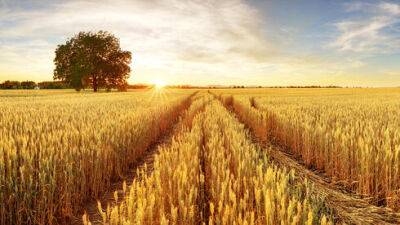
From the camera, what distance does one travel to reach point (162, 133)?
497 inches

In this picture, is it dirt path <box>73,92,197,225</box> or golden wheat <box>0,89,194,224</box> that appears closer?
golden wheat <box>0,89,194,224</box>

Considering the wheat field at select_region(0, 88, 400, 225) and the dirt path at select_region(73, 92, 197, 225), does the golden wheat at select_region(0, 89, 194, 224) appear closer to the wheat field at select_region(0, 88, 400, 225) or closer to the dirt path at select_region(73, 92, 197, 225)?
the wheat field at select_region(0, 88, 400, 225)

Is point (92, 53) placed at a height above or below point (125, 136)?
above

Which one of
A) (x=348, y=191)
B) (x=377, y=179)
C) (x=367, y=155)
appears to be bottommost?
(x=348, y=191)

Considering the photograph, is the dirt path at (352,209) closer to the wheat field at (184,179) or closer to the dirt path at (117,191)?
the wheat field at (184,179)

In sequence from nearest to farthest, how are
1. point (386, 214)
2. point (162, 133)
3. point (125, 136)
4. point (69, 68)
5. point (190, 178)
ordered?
1. point (190, 178)
2. point (386, 214)
3. point (125, 136)
4. point (162, 133)
5. point (69, 68)

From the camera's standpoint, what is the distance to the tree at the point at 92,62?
178ft

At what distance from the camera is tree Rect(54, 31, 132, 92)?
5416 cm

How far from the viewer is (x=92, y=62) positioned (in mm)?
55562

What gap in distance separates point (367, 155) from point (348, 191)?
0.79 metres

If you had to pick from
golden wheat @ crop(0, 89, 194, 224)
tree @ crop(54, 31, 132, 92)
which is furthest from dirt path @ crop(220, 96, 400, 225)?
tree @ crop(54, 31, 132, 92)

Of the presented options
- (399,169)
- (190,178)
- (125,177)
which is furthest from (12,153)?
(399,169)

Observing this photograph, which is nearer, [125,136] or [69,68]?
[125,136]

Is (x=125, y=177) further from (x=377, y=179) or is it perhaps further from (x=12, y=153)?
(x=377, y=179)
